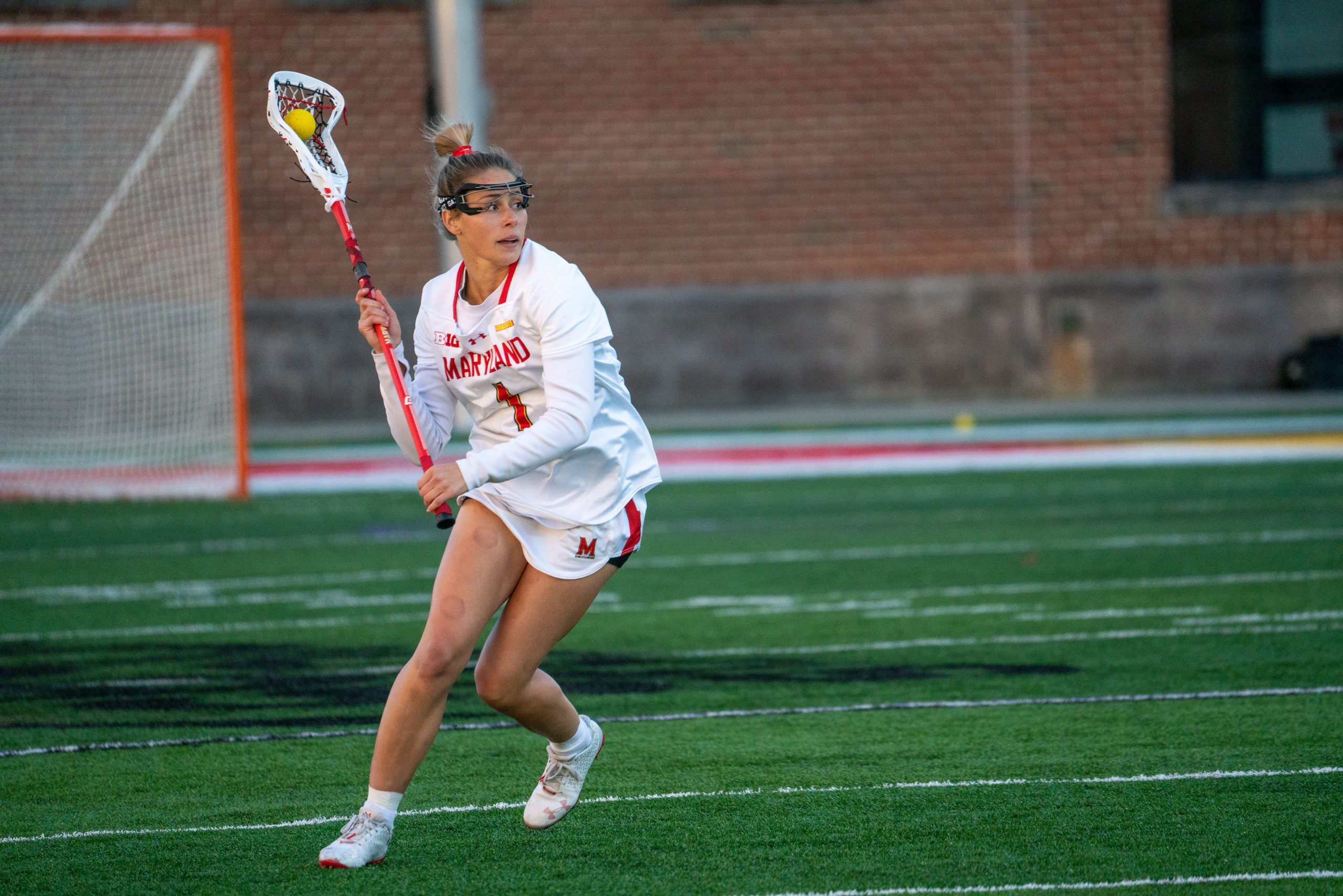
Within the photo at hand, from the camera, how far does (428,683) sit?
4305mm

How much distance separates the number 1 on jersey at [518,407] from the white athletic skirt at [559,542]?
0.21 metres

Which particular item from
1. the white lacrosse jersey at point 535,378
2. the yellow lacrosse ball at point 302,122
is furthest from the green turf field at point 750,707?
the yellow lacrosse ball at point 302,122

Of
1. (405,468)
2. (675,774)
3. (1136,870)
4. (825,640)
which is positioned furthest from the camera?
(405,468)

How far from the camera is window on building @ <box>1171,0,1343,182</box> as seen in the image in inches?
819

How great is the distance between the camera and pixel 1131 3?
2034 cm

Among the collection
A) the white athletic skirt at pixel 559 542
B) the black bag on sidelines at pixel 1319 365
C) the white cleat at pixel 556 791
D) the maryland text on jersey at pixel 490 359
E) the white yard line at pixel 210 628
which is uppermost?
the maryland text on jersey at pixel 490 359

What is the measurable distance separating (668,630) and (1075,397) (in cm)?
1363

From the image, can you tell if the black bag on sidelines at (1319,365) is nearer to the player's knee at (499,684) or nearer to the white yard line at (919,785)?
the white yard line at (919,785)

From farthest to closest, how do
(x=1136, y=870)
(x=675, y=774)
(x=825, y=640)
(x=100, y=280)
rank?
(x=100, y=280)
(x=825, y=640)
(x=675, y=774)
(x=1136, y=870)

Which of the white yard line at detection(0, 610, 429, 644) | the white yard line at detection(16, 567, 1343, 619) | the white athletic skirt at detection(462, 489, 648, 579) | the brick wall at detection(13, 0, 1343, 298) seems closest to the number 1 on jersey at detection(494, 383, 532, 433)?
the white athletic skirt at detection(462, 489, 648, 579)

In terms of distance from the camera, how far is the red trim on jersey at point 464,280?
174 inches

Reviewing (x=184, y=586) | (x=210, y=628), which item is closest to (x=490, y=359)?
(x=210, y=628)

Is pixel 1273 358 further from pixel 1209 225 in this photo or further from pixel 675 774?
pixel 675 774

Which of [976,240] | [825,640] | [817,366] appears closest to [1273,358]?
[976,240]
